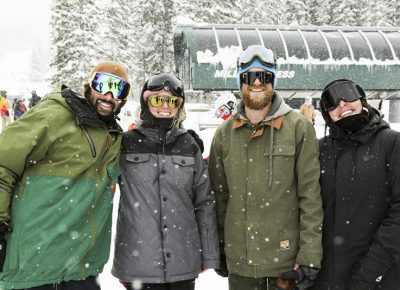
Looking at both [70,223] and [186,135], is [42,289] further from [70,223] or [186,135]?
[186,135]

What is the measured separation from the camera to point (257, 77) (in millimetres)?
3258

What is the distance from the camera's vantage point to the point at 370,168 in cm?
281

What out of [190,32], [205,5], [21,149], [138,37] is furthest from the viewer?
[138,37]

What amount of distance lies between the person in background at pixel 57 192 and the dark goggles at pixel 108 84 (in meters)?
0.06

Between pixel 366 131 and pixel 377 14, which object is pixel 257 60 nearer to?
pixel 366 131

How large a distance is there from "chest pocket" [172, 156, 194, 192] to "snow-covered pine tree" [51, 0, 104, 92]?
30.6 metres

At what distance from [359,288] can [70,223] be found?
2.00m

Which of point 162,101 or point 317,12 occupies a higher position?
point 317,12

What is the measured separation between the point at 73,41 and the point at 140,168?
105 ft

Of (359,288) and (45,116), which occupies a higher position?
(45,116)

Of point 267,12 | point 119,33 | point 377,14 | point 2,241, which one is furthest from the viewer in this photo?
point 267,12

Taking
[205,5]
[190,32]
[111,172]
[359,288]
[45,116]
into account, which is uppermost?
[205,5]

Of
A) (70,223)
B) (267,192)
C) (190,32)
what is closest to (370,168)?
(267,192)

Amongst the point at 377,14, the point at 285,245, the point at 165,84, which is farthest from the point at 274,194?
the point at 377,14
